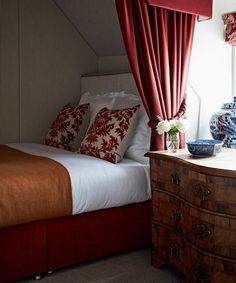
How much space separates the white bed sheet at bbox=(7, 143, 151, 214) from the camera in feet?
7.82

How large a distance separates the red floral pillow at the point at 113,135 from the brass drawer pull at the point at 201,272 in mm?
970

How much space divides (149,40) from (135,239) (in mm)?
1362

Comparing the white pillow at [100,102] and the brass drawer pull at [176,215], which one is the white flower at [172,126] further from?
the white pillow at [100,102]

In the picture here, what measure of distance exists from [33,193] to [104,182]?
1.57 ft

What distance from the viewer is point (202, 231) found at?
194 cm

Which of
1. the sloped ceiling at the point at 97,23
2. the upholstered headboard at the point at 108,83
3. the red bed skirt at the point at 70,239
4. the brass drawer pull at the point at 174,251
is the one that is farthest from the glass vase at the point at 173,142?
the sloped ceiling at the point at 97,23

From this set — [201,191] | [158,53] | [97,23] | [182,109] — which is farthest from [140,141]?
[97,23]

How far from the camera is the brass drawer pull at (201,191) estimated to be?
6.24 feet

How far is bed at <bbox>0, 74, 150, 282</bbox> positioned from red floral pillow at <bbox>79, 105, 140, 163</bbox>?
0.08 meters

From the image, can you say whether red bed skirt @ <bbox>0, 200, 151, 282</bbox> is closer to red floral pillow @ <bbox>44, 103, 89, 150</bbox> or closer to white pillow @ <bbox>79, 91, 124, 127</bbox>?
white pillow @ <bbox>79, 91, 124, 127</bbox>

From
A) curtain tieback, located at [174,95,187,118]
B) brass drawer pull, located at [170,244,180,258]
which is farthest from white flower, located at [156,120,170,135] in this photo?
brass drawer pull, located at [170,244,180,258]

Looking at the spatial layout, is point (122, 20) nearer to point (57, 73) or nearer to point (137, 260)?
point (137, 260)

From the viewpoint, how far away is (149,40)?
2436 millimetres

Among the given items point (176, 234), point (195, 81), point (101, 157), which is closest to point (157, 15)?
point (195, 81)
